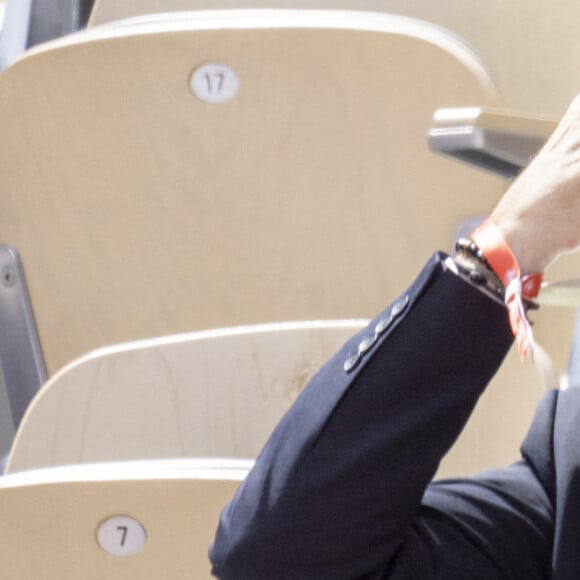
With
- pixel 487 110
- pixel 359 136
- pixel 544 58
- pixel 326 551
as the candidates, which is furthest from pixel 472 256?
pixel 544 58

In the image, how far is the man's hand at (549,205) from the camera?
714mm

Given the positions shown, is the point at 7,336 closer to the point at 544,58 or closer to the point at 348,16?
the point at 348,16

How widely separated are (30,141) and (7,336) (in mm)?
251

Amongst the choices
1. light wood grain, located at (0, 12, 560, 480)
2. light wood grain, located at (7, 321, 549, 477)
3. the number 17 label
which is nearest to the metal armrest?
light wood grain, located at (7, 321, 549, 477)

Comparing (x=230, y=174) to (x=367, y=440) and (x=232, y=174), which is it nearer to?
(x=232, y=174)

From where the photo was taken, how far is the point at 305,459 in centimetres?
77

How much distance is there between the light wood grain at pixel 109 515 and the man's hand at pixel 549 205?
0.26m

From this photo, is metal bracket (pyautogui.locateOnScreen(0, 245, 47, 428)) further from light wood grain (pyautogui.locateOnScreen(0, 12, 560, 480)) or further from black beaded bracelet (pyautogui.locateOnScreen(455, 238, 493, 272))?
black beaded bracelet (pyautogui.locateOnScreen(455, 238, 493, 272))

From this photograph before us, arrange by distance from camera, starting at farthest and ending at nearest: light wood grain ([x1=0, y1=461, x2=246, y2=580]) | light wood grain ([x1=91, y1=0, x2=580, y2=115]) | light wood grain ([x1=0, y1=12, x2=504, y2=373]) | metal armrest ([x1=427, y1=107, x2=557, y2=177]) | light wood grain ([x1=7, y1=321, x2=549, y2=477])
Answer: light wood grain ([x1=91, y1=0, x2=580, y2=115]), light wood grain ([x1=0, y1=12, x2=504, y2=373]), light wood grain ([x1=7, y1=321, x2=549, y2=477]), light wood grain ([x1=0, y1=461, x2=246, y2=580]), metal armrest ([x1=427, y1=107, x2=557, y2=177])

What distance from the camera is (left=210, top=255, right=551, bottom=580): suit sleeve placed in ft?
2.47

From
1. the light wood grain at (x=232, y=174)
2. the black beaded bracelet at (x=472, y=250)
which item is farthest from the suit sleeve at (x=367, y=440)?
the light wood grain at (x=232, y=174)

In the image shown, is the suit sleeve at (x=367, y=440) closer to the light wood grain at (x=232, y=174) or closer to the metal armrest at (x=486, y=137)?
the metal armrest at (x=486, y=137)

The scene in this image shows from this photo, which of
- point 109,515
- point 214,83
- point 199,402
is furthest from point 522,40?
point 109,515

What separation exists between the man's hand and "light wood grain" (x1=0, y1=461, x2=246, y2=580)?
0.85 feet
